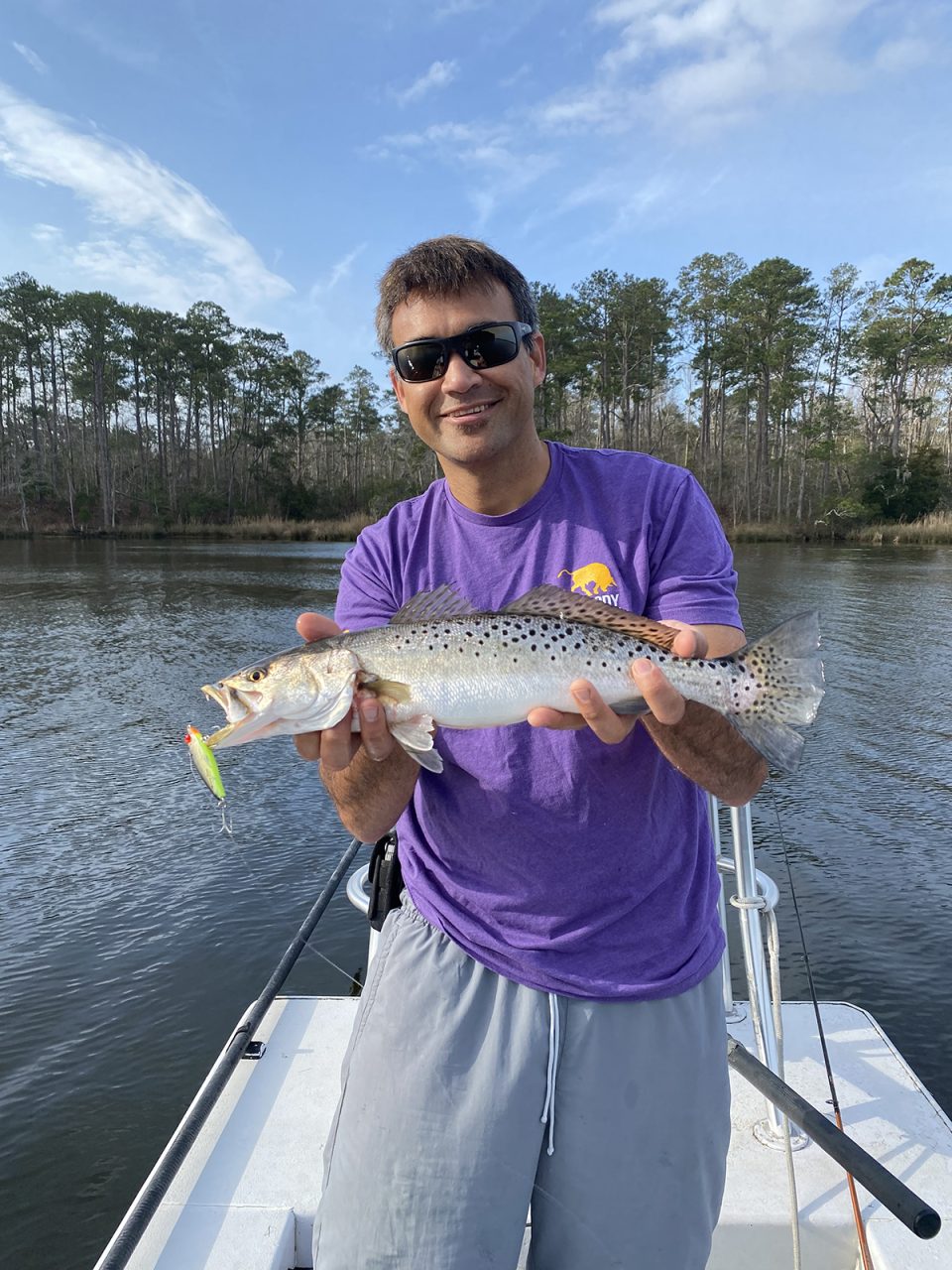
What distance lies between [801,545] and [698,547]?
58.6m

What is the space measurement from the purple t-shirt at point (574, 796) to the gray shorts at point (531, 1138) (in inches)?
5.9

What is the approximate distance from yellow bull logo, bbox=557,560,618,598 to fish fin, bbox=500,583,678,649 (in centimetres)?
7

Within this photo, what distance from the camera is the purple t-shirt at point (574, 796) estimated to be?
2.43m

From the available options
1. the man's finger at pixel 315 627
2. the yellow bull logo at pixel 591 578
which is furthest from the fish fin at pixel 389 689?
the yellow bull logo at pixel 591 578

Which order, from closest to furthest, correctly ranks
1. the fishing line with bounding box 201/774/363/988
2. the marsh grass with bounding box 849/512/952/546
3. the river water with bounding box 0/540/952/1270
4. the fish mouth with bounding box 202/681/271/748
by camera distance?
the fish mouth with bounding box 202/681/271/748 < the river water with bounding box 0/540/952/1270 < the fishing line with bounding box 201/774/363/988 < the marsh grass with bounding box 849/512/952/546

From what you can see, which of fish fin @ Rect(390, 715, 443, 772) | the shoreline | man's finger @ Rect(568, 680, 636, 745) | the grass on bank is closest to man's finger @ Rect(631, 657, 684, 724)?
man's finger @ Rect(568, 680, 636, 745)

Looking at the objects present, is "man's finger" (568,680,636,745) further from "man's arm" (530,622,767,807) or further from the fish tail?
the fish tail

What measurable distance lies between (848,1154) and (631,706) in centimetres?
155

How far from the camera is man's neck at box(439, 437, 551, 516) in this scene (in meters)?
2.79

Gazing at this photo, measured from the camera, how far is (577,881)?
244cm

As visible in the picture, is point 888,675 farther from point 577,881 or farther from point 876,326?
point 876,326

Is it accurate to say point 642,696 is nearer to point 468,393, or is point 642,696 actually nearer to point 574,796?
point 574,796

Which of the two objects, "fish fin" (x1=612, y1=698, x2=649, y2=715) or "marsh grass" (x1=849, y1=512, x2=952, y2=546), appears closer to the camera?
"fish fin" (x1=612, y1=698, x2=649, y2=715)

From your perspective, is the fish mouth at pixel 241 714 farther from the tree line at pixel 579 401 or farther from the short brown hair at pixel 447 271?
the tree line at pixel 579 401
